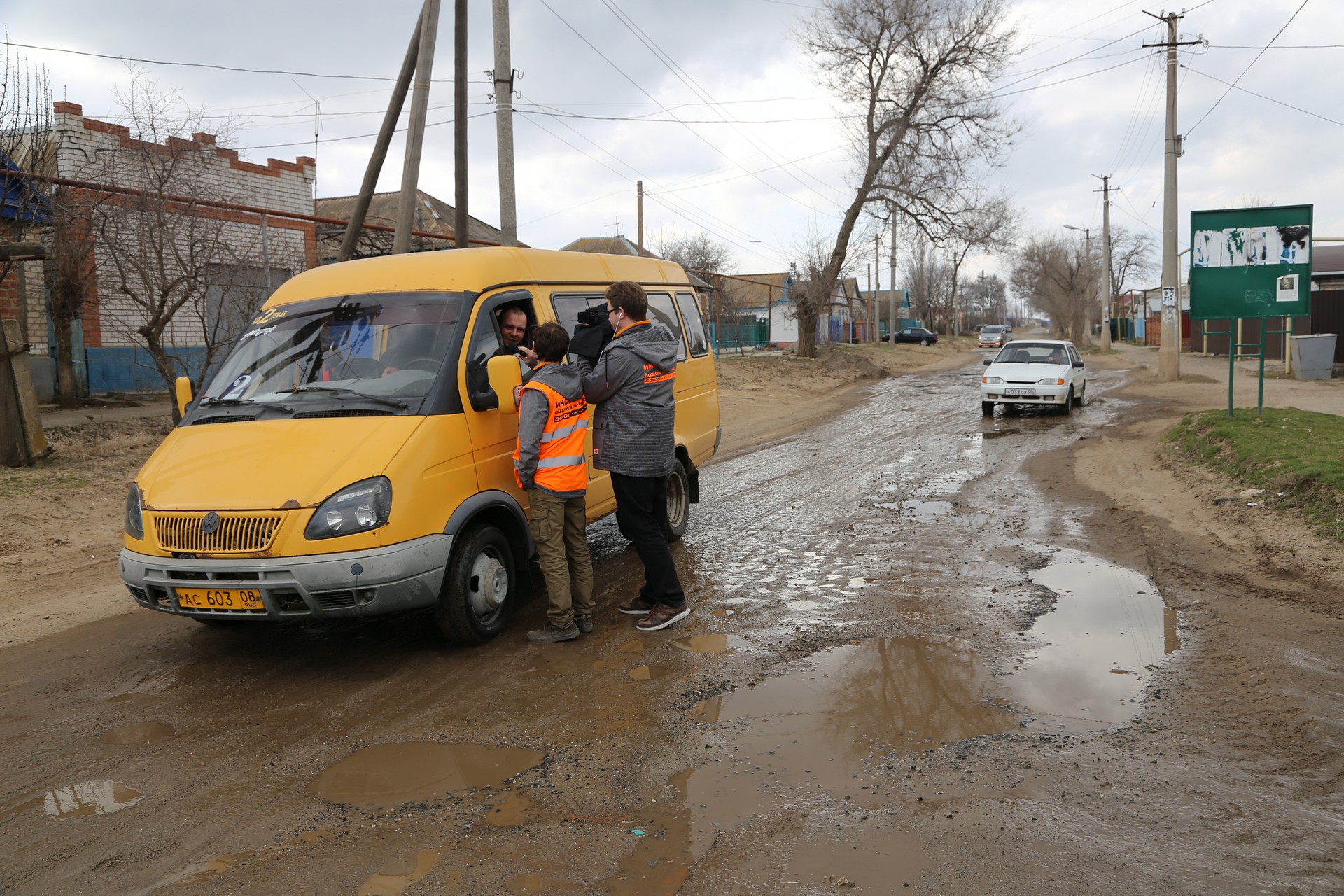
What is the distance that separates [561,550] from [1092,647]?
310cm

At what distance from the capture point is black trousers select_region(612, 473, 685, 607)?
5.88 meters

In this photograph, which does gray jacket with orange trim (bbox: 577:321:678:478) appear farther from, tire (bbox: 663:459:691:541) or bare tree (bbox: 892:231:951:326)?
bare tree (bbox: 892:231:951:326)

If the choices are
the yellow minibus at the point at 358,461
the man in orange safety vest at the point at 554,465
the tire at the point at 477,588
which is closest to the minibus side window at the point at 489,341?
the yellow minibus at the point at 358,461

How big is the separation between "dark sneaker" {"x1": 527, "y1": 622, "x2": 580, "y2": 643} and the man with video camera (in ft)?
1.37

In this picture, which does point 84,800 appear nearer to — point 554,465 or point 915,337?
point 554,465

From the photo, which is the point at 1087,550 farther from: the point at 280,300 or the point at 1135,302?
the point at 1135,302

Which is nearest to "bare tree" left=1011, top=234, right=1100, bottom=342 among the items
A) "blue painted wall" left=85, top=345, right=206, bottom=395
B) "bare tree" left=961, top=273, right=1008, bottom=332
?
"bare tree" left=961, top=273, right=1008, bottom=332

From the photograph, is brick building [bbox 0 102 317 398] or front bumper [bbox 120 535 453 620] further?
brick building [bbox 0 102 317 398]

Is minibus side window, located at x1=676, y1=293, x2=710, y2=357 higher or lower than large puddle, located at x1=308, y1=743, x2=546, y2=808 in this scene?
higher

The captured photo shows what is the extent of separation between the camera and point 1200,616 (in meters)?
5.91

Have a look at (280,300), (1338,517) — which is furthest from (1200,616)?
(280,300)

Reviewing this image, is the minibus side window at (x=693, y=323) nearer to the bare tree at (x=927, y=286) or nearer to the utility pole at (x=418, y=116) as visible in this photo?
the utility pole at (x=418, y=116)

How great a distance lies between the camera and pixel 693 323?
8.80 m

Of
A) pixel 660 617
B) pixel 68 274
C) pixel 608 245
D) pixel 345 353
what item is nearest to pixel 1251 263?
pixel 660 617
